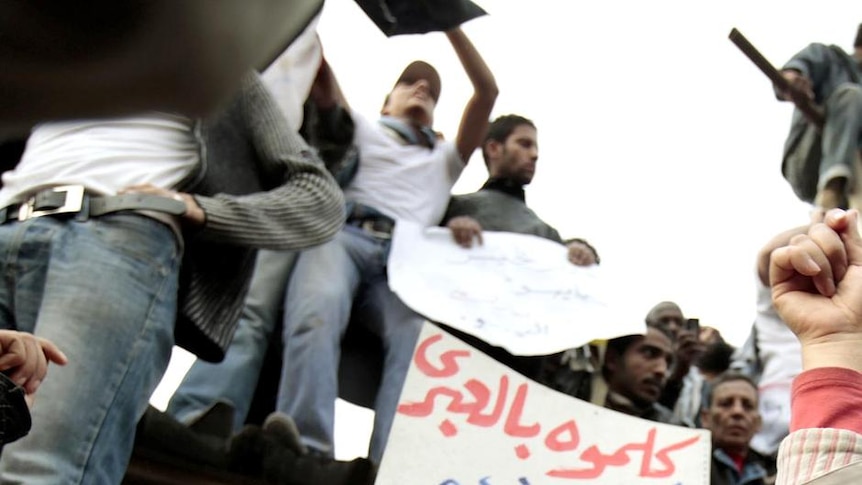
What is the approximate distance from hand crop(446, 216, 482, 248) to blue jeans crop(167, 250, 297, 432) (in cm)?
51

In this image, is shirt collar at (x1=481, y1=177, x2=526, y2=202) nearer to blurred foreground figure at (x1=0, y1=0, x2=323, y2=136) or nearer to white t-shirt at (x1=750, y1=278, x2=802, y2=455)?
white t-shirt at (x1=750, y1=278, x2=802, y2=455)

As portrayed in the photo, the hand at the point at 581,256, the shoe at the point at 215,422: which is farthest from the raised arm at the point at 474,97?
the shoe at the point at 215,422

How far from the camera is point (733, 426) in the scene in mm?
3713

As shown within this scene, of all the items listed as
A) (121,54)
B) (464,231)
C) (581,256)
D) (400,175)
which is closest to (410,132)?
(400,175)

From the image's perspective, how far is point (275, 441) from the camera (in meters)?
2.57

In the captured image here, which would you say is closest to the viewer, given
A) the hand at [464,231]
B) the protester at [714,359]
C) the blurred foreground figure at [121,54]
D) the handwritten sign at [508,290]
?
the blurred foreground figure at [121,54]

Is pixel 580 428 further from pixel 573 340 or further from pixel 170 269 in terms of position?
pixel 170 269

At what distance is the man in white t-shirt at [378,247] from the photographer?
9.06 ft

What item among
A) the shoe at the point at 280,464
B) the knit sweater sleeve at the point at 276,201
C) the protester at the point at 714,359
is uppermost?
the protester at the point at 714,359

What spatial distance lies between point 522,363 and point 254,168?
108cm

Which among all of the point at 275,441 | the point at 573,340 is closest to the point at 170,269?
the point at 275,441

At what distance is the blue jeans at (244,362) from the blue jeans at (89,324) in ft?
2.02

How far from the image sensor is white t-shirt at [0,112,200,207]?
6.93 ft

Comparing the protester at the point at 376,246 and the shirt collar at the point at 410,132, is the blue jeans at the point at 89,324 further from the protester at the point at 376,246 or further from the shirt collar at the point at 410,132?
the shirt collar at the point at 410,132
